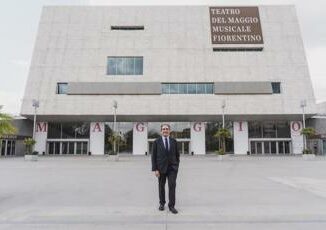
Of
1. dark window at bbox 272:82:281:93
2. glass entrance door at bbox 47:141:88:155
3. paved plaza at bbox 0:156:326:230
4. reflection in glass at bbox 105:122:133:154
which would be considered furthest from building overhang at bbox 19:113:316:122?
paved plaza at bbox 0:156:326:230

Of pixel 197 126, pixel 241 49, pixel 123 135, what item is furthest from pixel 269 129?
pixel 123 135

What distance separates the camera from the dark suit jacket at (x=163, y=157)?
6734 millimetres

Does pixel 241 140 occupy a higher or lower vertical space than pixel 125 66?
lower

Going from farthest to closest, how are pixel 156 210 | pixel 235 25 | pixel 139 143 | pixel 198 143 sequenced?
pixel 235 25
pixel 198 143
pixel 139 143
pixel 156 210

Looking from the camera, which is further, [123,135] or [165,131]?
[123,135]

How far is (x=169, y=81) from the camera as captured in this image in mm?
45625

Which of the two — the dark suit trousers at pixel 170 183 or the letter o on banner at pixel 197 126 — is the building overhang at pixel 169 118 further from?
the dark suit trousers at pixel 170 183

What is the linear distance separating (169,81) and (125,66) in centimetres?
755

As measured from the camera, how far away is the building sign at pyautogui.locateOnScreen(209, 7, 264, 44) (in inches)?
1941

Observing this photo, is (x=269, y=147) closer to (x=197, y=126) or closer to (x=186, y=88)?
(x=197, y=126)

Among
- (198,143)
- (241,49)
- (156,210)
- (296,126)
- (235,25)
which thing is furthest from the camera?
(235,25)

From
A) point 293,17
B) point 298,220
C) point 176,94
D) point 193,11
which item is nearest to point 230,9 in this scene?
point 193,11

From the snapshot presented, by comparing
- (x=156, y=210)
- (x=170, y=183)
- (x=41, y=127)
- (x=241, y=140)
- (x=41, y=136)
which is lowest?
(x=156, y=210)

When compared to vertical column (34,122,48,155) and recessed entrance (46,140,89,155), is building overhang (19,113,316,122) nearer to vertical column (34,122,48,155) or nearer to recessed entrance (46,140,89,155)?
vertical column (34,122,48,155)
